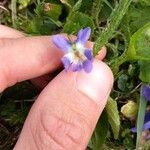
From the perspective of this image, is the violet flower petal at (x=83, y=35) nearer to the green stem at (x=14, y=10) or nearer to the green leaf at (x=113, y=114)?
the green leaf at (x=113, y=114)

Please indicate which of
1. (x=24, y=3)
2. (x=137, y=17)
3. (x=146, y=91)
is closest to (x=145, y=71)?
(x=146, y=91)

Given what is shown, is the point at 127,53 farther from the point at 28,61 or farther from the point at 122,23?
the point at 28,61

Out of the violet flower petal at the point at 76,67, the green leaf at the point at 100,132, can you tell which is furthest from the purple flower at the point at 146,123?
the violet flower petal at the point at 76,67

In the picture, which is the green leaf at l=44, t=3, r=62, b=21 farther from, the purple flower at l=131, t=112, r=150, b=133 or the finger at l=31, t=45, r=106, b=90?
the purple flower at l=131, t=112, r=150, b=133

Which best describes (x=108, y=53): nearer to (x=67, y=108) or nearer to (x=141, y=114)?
(x=141, y=114)

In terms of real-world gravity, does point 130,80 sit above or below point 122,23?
below

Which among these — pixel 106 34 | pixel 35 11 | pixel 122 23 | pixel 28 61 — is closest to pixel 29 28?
pixel 35 11

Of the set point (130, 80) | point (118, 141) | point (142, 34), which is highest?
point (142, 34)
